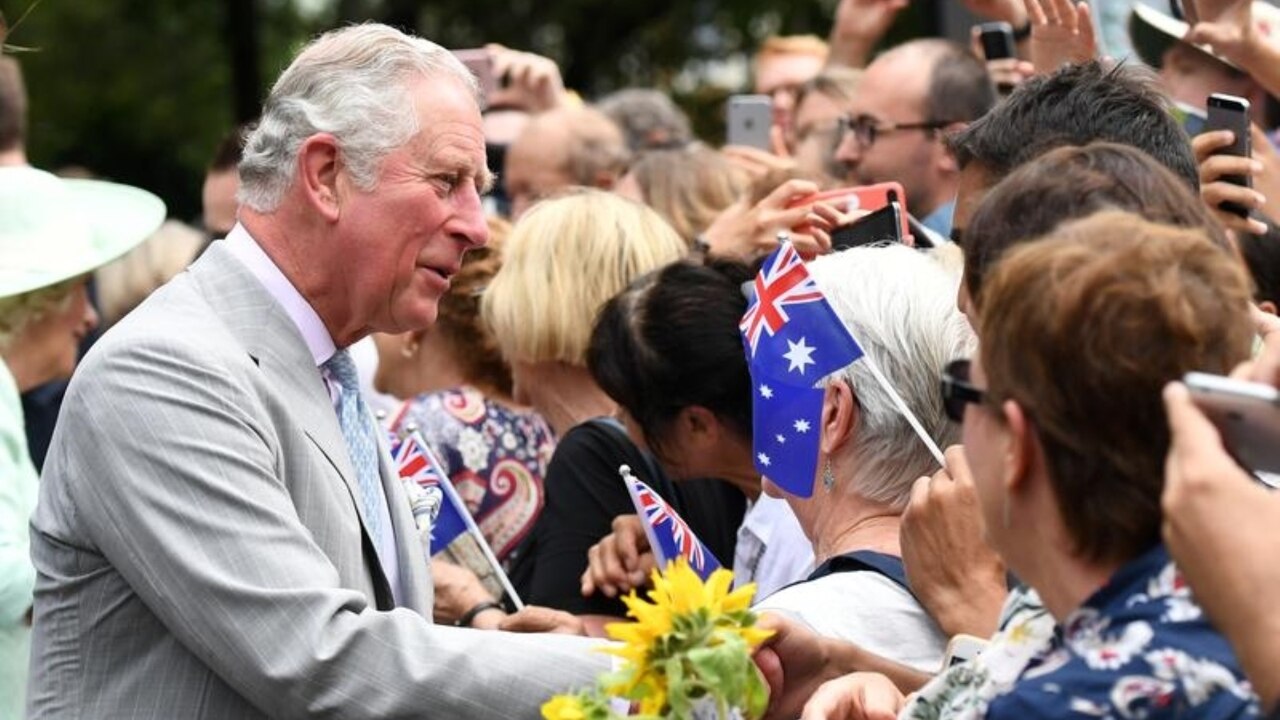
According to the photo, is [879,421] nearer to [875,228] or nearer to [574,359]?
[875,228]

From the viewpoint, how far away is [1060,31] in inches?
216

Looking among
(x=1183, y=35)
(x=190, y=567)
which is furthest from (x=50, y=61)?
(x=190, y=567)

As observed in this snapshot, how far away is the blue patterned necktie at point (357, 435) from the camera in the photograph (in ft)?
13.0

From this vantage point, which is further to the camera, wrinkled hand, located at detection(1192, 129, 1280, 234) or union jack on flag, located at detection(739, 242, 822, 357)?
wrinkled hand, located at detection(1192, 129, 1280, 234)

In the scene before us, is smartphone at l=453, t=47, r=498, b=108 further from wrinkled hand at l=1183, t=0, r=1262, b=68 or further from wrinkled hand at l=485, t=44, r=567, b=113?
wrinkled hand at l=1183, t=0, r=1262, b=68

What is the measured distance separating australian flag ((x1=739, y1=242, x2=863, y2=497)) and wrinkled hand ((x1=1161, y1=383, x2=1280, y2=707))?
1.60 m

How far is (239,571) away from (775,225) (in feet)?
8.45

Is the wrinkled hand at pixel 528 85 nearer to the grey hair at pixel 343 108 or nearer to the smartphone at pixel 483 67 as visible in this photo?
the smartphone at pixel 483 67

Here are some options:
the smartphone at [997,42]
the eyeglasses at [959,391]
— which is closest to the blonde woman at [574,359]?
the smartphone at [997,42]

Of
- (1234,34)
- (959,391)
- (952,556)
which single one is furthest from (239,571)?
(1234,34)

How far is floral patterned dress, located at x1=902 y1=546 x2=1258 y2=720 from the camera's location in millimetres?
2361

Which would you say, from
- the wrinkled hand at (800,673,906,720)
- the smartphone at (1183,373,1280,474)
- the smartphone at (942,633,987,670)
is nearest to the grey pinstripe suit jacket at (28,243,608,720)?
the wrinkled hand at (800,673,906,720)

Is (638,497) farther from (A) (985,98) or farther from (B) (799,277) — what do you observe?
(A) (985,98)

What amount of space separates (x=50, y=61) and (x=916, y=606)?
839 inches
